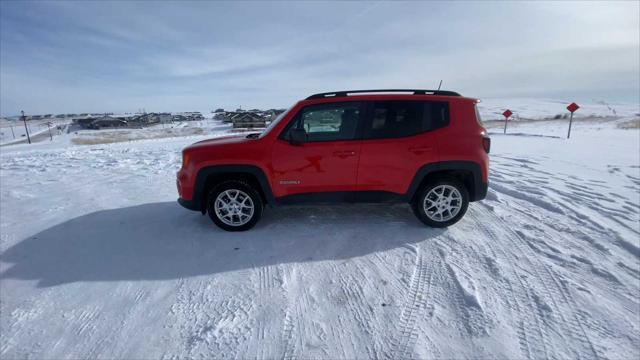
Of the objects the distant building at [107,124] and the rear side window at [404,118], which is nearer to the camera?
the rear side window at [404,118]

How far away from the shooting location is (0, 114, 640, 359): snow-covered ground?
213 centimetres

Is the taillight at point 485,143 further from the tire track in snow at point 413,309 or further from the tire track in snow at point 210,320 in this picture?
the tire track in snow at point 210,320

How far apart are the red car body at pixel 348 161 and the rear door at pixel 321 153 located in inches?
0.5

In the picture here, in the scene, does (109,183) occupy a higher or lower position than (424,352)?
higher

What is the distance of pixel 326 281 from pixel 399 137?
2.02 meters

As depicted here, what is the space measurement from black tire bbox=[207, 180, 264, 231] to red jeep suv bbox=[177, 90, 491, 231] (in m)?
0.01

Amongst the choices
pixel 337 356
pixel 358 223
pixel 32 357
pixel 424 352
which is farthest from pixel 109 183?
pixel 424 352

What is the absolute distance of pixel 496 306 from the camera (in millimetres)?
2455

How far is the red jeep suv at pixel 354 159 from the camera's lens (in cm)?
373

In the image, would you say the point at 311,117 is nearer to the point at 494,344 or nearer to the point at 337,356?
the point at 337,356

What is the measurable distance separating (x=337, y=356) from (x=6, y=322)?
2672 millimetres

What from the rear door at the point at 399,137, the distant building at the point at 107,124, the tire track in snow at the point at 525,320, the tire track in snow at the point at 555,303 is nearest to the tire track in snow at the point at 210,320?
the tire track in snow at the point at 525,320

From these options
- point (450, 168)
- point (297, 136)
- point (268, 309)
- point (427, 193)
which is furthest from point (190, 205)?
point (450, 168)

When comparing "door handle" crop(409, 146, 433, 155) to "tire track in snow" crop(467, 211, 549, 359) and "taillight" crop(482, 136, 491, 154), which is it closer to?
"taillight" crop(482, 136, 491, 154)
